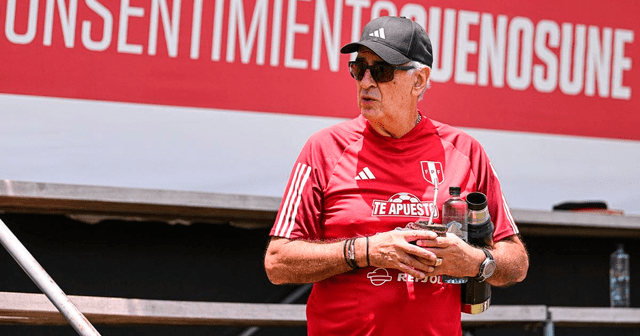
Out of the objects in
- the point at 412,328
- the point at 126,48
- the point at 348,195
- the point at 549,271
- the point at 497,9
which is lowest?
the point at 549,271

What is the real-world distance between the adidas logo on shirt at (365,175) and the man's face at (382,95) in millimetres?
129

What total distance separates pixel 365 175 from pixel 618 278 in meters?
2.90

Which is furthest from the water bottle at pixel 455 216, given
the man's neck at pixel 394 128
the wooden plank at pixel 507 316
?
the wooden plank at pixel 507 316

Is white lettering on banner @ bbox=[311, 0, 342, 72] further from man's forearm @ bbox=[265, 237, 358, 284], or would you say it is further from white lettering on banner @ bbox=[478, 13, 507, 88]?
man's forearm @ bbox=[265, 237, 358, 284]

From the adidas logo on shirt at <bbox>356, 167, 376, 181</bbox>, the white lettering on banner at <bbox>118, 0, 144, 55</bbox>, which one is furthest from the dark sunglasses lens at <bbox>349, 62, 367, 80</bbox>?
the white lettering on banner at <bbox>118, 0, 144, 55</bbox>

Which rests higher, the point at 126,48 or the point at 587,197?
the point at 126,48

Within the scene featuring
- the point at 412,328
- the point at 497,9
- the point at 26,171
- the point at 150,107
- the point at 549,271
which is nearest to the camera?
the point at 412,328

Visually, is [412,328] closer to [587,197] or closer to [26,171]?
[26,171]

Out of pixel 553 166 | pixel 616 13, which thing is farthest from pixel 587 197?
Answer: pixel 616 13

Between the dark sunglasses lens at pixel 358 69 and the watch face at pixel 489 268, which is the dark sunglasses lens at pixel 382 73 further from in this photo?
the watch face at pixel 489 268

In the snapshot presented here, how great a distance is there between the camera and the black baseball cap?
182cm

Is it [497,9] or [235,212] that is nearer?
[235,212]

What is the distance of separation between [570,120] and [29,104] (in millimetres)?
2419

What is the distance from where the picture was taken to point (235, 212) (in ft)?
9.96
